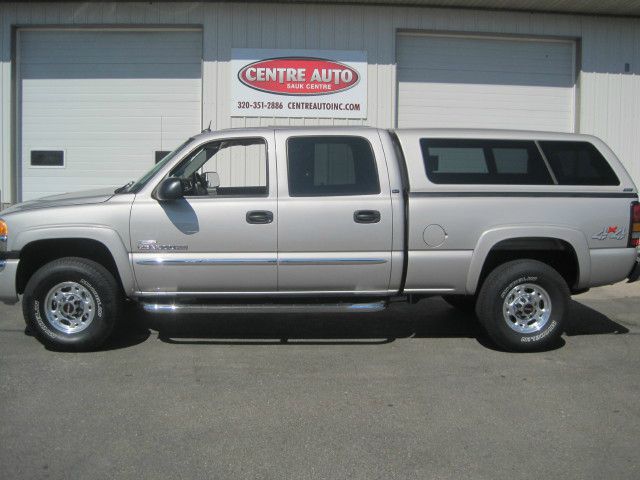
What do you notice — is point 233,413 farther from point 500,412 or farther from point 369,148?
point 369,148

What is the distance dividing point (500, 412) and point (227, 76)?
28.6ft

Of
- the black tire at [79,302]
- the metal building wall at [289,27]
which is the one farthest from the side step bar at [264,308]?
the metal building wall at [289,27]

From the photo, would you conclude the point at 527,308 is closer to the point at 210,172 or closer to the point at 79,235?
the point at 210,172

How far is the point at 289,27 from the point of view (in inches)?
482

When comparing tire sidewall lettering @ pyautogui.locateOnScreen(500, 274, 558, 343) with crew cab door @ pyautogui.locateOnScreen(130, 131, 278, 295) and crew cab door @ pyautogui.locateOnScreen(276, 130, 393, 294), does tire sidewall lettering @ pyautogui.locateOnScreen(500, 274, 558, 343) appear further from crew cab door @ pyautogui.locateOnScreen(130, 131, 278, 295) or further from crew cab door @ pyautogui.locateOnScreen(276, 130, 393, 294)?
crew cab door @ pyautogui.locateOnScreen(130, 131, 278, 295)

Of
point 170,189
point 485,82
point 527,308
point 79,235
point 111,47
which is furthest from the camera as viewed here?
point 485,82

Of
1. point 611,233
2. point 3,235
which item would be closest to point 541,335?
point 611,233

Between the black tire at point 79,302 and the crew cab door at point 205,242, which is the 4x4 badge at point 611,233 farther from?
the black tire at point 79,302

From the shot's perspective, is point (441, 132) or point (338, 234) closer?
point (338, 234)

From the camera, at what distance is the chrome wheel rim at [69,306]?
20.7 ft

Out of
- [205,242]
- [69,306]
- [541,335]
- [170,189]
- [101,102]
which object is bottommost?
[541,335]

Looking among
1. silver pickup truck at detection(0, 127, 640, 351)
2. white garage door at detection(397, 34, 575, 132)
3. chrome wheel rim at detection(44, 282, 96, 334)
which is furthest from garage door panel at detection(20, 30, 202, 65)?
chrome wheel rim at detection(44, 282, 96, 334)

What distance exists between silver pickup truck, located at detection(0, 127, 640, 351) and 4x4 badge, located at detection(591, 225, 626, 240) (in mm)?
13

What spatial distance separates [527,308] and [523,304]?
60 mm
